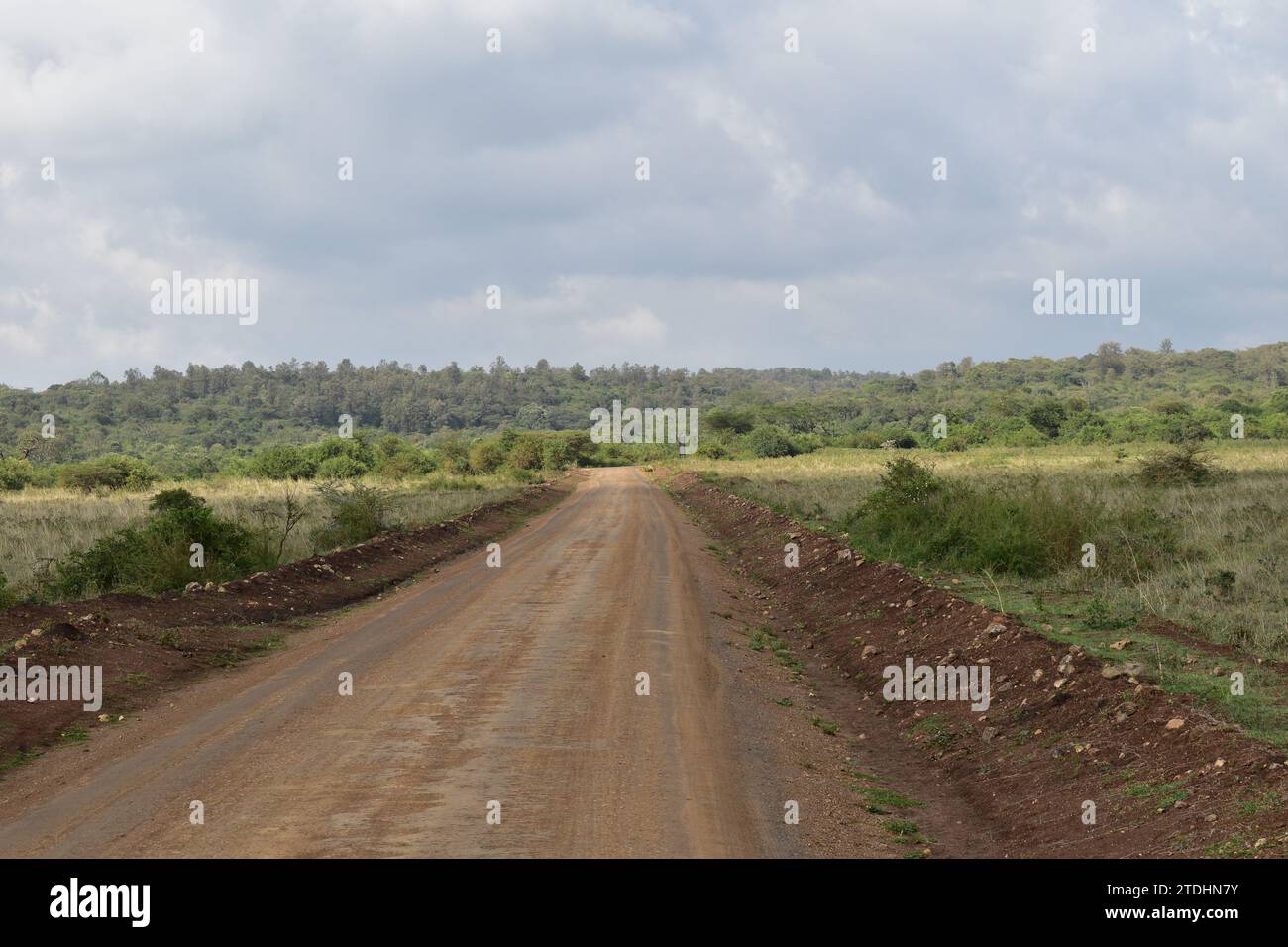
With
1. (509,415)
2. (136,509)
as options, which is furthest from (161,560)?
(509,415)

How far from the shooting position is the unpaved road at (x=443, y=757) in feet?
18.7

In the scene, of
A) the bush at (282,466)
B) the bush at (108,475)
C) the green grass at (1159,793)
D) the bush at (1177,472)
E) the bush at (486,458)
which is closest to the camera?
the green grass at (1159,793)

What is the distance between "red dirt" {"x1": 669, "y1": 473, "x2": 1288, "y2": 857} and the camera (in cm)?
573

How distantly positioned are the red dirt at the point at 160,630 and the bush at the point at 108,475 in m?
34.8

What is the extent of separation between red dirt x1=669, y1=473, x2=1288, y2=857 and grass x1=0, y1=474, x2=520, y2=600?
42.8 ft

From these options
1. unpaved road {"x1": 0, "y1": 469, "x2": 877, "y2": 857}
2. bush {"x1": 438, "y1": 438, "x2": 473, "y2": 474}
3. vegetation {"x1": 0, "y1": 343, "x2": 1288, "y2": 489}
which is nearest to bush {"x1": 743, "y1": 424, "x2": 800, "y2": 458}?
vegetation {"x1": 0, "y1": 343, "x2": 1288, "y2": 489}

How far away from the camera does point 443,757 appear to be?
728 centimetres

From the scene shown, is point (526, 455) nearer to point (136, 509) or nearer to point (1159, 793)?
point (136, 509)

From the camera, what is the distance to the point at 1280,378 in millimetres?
150250

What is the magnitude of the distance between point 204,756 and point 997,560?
1155 cm

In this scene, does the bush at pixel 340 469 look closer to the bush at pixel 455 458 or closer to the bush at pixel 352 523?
the bush at pixel 455 458

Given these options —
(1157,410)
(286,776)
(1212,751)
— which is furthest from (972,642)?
(1157,410)

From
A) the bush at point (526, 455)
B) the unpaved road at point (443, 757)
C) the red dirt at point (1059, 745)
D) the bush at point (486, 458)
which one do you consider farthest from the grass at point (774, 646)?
the bush at point (526, 455)

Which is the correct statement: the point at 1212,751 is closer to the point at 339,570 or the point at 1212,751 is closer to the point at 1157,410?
the point at 339,570
